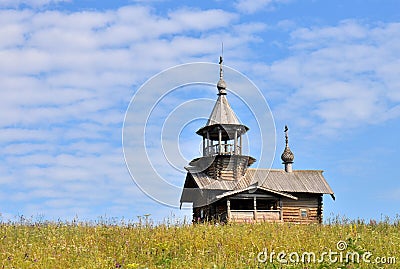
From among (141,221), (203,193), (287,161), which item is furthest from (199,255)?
(287,161)

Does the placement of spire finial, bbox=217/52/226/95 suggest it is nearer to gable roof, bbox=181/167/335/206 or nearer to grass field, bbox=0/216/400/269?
gable roof, bbox=181/167/335/206

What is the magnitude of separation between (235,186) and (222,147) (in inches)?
98.8

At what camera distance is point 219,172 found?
34250 mm

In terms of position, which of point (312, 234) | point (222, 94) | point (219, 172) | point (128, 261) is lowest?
point (128, 261)

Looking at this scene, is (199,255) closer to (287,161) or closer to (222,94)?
(222,94)

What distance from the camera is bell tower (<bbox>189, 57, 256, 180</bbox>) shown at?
1346 inches

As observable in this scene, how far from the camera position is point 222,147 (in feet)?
112

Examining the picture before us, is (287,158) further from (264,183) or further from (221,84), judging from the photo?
(221,84)

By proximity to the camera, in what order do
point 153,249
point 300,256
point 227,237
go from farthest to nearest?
point 227,237 → point 153,249 → point 300,256

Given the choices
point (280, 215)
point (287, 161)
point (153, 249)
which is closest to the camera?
point (153, 249)

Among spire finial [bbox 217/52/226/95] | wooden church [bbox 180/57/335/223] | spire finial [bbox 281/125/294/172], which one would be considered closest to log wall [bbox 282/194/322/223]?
wooden church [bbox 180/57/335/223]

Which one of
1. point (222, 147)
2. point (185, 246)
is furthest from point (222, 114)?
point (185, 246)

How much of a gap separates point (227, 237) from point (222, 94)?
22041mm

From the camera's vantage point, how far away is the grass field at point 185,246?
11.3m
